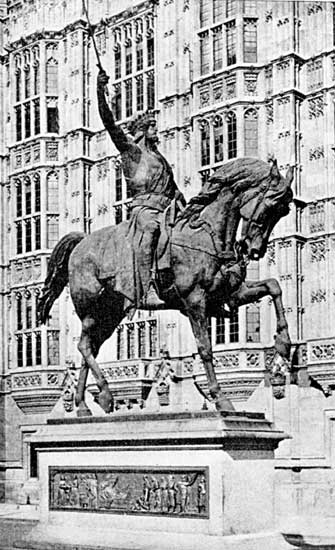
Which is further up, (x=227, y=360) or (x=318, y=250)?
(x=318, y=250)

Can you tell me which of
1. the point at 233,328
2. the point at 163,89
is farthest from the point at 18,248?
the point at 233,328

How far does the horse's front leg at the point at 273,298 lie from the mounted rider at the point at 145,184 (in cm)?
110

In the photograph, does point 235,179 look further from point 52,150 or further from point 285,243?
point 52,150

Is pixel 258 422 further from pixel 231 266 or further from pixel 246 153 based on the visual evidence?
pixel 246 153

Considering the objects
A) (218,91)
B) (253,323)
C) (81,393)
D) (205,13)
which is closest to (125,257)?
(81,393)

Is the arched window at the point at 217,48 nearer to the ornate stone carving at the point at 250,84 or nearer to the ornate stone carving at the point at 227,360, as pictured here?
the ornate stone carving at the point at 250,84

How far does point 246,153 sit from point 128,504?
1467 cm

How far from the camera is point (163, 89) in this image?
92.1 feet

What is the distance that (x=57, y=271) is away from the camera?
14.1 meters

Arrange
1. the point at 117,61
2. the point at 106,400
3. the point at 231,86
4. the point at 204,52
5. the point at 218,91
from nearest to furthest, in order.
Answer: the point at 106,400 < the point at 231,86 < the point at 218,91 < the point at 204,52 < the point at 117,61

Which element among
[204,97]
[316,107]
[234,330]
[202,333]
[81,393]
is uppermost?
[204,97]

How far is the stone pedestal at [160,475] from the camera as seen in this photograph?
36.6 ft

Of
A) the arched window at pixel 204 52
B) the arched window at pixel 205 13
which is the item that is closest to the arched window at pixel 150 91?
the arched window at pixel 204 52

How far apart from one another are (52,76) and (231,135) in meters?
8.09
